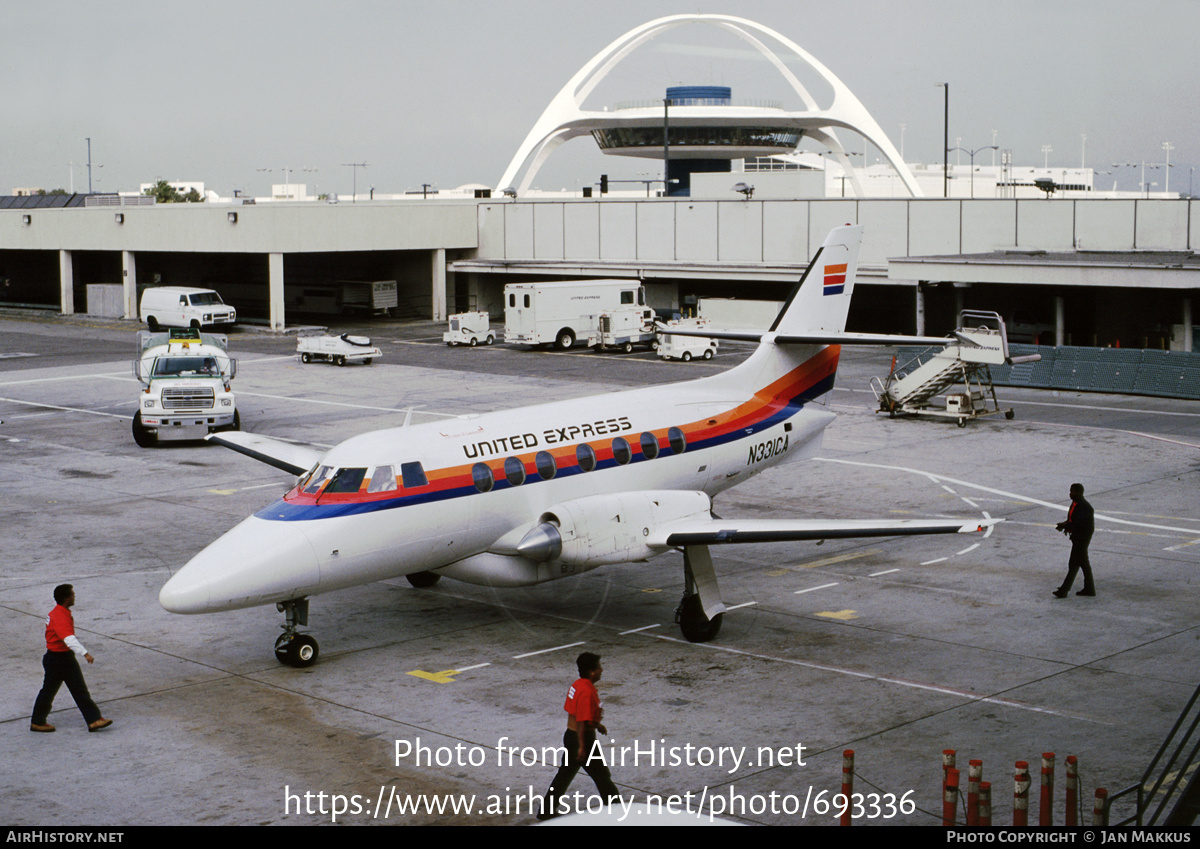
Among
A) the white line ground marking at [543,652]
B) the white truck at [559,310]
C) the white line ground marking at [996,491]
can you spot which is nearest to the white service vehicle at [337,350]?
the white truck at [559,310]

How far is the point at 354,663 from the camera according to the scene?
1823 cm

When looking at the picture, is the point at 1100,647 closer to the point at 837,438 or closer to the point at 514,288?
the point at 837,438

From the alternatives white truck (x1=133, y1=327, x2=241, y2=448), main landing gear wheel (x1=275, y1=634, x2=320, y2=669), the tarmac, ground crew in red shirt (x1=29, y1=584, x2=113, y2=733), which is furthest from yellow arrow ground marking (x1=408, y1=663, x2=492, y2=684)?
white truck (x1=133, y1=327, x2=241, y2=448)

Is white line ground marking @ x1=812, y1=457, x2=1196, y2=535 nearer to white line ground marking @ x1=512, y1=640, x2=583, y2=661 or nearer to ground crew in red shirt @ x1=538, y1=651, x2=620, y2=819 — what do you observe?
white line ground marking @ x1=512, y1=640, x2=583, y2=661

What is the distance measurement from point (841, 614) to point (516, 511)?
5.75 metres

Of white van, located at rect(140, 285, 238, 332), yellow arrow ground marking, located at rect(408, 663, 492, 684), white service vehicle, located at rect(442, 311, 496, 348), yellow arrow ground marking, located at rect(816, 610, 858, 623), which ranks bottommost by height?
yellow arrow ground marking, located at rect(408, 663, 492, 684)

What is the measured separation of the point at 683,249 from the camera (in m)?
70.6

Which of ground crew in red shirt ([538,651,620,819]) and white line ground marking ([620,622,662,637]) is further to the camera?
white line ground marking ([620,622,662,637])

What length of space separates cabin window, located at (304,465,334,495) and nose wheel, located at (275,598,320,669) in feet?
5.33

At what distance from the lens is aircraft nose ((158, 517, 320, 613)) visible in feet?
54.5

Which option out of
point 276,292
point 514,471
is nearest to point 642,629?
point 514,471

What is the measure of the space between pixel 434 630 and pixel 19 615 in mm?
7003

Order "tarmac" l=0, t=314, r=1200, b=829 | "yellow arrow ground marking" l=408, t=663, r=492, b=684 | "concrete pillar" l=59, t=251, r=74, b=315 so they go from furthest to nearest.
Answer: "concrete pillar" l=59, t=251, r=74, b=315
"yellow arrow ground marking" l=408, t=663, r=492, b=684
"tarmac" l=0, t=314, r=1200, b=829

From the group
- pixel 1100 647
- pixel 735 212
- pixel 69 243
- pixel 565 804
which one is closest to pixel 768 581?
pixel 1100 647
